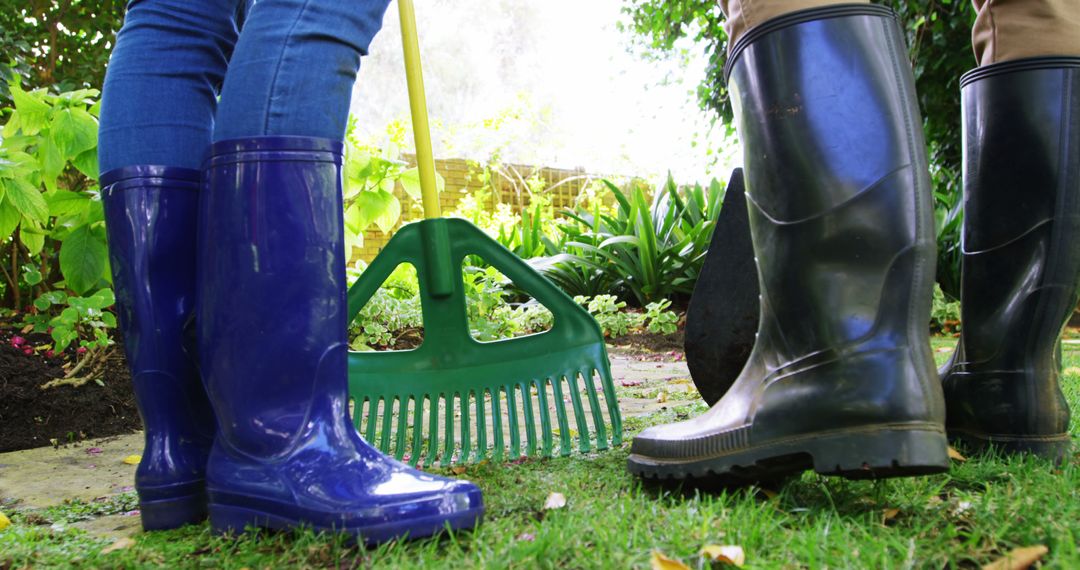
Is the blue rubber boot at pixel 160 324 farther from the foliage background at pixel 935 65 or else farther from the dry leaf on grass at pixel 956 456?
the foliage background at pixel 935 65

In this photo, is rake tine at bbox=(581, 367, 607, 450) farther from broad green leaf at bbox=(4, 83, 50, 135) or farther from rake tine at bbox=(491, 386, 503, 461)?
broad green leaf at bbox=(4, 83, 50, 135)

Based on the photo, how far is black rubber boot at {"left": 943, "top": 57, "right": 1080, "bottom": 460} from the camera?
1.17 m

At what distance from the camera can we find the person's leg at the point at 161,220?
3.39 feet

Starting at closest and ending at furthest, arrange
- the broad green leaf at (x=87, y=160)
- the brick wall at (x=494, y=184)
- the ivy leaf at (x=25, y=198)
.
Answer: the ivy leaf at (x=25, y=198) → the broad green leaf at (x=87, y=160) → the brick wall at (x=494, y=184)

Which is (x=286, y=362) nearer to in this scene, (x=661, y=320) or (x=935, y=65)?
(x=661, y=320)

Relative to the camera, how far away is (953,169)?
538 cm

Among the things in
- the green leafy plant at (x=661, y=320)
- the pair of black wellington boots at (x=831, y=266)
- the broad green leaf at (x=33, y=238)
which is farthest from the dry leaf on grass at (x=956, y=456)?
the green leafy plant at (x=661, y=320)

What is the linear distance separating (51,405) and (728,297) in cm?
153

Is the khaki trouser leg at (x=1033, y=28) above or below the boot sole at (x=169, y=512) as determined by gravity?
above

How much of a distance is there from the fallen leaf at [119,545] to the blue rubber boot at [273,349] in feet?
0.35

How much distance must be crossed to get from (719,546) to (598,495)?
1.07 feet

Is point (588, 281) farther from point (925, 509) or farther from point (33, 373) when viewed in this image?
point (925, 509)

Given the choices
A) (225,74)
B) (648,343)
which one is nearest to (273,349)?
(225,74)

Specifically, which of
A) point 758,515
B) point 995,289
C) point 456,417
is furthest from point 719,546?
point 456,417
